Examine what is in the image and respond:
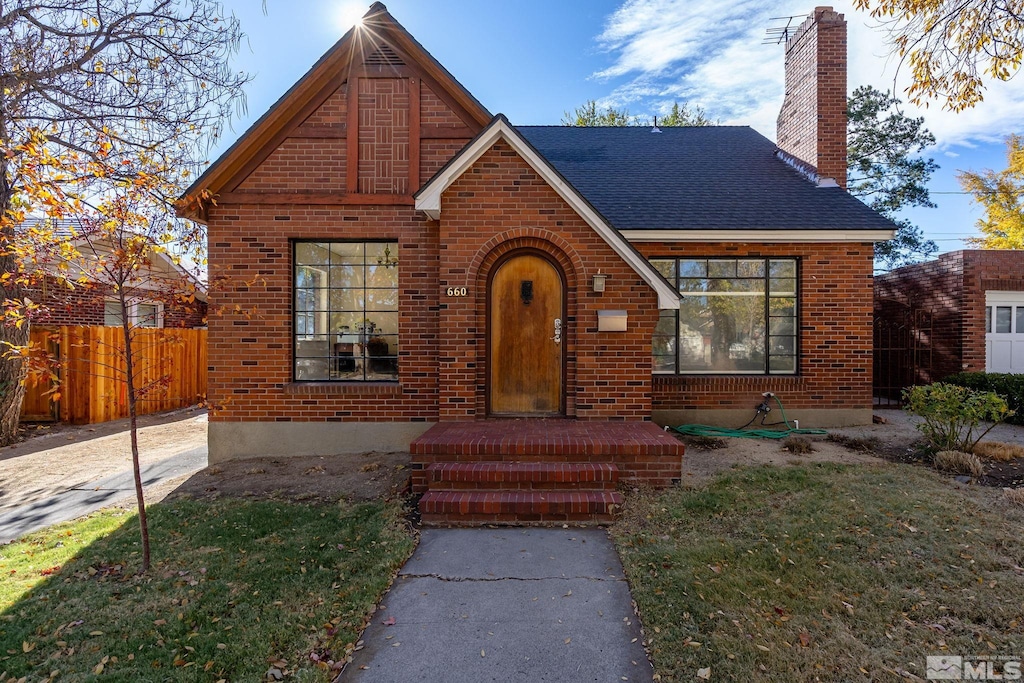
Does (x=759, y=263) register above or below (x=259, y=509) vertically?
above

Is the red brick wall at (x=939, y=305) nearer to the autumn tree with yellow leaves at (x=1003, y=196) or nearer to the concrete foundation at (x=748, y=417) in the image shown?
the concrete foundation at (x=748, y=417)

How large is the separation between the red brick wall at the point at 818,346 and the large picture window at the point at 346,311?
4.69 meters

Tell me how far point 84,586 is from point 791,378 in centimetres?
942

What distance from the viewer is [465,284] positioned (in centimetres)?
658

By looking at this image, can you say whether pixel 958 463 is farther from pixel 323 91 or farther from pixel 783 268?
pixel 323 91

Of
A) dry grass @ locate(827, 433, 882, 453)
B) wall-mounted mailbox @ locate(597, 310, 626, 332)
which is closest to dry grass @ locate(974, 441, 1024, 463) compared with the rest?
dry grass @ locate(827, 433, 882, 453)

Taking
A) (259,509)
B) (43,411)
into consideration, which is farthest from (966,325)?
(43,411)

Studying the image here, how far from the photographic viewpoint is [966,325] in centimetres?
1115

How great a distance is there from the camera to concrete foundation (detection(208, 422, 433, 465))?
283 inches

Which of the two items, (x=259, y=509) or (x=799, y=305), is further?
(x=799, y=305)

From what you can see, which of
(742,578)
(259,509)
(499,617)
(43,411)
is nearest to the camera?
(499,617)

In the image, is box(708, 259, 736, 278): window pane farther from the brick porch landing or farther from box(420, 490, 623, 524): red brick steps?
box(420, 490, 623, 524): red brick steps

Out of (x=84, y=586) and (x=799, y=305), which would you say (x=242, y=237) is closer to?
(x=84, y=586)

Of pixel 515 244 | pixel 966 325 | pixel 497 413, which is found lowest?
pixel 497 413
